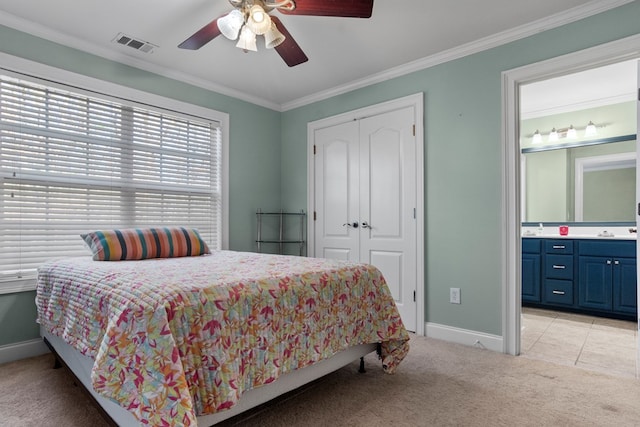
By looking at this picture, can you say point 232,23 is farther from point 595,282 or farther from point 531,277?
point 595,282

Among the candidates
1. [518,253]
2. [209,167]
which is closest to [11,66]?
[209,167]

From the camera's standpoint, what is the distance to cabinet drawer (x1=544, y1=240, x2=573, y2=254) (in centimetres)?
404

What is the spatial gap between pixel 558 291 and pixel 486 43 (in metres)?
2.90

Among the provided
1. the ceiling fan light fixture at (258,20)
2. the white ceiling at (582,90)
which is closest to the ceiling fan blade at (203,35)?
the ceiling fan light fixture at (258,20)

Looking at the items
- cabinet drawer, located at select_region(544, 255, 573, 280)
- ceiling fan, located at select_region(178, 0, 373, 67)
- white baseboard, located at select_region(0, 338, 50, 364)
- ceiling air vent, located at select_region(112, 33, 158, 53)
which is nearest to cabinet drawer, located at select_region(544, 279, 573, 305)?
cabinet drawer, located at select_region(544, 255, 573, 280)

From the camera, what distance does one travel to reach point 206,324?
4.44ft

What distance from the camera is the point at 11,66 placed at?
253cm

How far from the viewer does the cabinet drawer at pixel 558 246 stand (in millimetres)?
4039

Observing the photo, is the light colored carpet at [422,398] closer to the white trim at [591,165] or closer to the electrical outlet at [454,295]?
the electrical outlet at [454,295]

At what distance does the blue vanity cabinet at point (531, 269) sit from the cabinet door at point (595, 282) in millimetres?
409

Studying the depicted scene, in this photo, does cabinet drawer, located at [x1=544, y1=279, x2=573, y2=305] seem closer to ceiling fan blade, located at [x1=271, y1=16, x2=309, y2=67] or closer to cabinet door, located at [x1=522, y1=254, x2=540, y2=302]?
cabinet door, located at [x1=522, y1=254, x2=540, y2=302]

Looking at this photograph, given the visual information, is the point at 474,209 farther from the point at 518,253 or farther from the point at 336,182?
the point at 336,182

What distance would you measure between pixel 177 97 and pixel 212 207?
3.66 feet

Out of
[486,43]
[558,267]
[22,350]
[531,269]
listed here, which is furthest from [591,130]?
[22,350]
